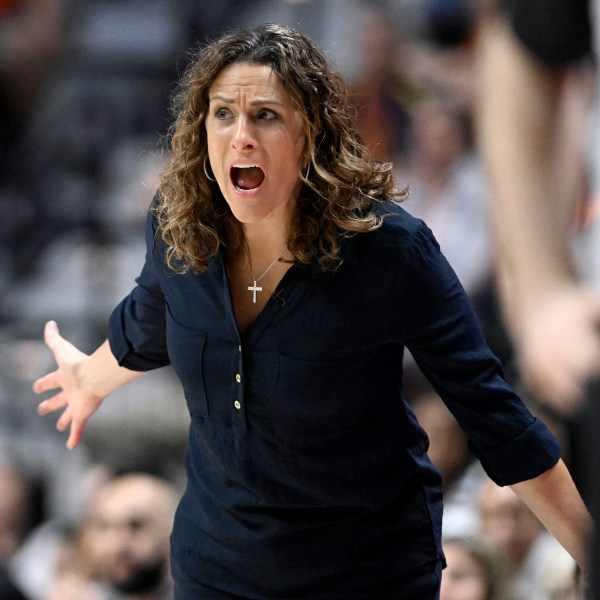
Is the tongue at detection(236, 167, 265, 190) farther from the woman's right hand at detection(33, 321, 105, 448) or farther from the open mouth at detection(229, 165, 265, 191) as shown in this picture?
the woman's right hand at detection(33, 321, 105, 448)

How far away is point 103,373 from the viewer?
234cm

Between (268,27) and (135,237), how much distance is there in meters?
2.62

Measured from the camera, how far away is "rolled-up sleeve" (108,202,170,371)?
214cm

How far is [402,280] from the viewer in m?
1.89

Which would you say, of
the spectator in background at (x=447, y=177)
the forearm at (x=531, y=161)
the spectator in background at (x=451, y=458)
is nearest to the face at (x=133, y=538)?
the spectator in background at (x=451, y=458)

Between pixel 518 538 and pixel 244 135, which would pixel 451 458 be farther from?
pixel 244 135

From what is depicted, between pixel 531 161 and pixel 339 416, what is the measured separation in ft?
3.21

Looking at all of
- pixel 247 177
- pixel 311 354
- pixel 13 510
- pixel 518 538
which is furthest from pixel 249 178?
pixel 13 510

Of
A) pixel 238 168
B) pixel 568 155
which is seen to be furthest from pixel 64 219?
pixel 568 155

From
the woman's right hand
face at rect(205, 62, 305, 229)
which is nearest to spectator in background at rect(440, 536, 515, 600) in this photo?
the woman's right hand

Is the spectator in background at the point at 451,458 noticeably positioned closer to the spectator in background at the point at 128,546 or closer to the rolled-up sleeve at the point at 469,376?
the spectator in background at the point at 128,546

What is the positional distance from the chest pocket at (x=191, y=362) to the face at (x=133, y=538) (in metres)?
1.60

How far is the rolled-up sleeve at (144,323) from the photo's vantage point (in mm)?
2145

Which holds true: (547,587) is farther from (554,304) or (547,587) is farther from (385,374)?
(554,304)
